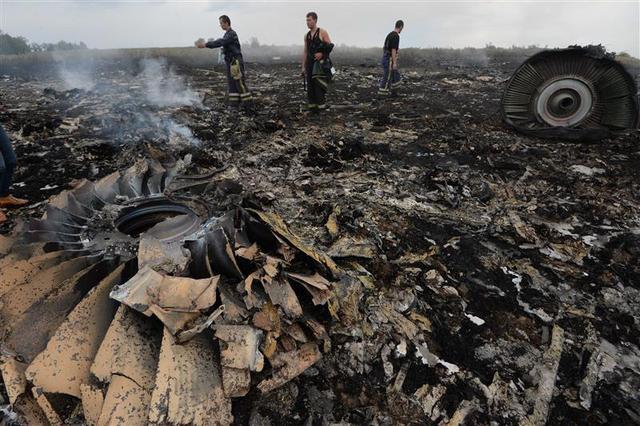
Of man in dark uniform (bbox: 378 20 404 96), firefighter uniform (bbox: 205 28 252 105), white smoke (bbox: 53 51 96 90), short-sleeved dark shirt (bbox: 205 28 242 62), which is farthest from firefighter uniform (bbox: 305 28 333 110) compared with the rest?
white smoke (bbox: 53 51 96 90)

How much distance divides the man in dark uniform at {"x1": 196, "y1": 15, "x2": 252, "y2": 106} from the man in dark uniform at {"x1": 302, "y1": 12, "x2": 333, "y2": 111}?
58.2 inches

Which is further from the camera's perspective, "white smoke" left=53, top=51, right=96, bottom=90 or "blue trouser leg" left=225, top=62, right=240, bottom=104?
"white smoke" left=53, top=51, right=96, bottom=90

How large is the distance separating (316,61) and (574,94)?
15.7 ft

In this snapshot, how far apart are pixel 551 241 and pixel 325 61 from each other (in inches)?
223

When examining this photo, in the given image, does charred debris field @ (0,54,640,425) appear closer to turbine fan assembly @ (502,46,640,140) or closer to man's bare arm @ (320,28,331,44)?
turbine fan assembly @ (502,46,640,140)

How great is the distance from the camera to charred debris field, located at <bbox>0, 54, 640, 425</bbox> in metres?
2.19

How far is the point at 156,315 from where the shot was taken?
1.85 m

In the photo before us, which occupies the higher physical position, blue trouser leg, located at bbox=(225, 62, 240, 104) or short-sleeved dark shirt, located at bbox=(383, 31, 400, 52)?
short-sleeved dark shirt, located at bbox=(383, 31, 400, 52)

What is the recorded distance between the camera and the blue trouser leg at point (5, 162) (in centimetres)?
389

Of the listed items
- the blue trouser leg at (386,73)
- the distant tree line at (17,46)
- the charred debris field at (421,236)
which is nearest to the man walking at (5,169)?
the charred debris field at (421,236)

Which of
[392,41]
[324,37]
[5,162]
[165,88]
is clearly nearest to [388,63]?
[392,41]

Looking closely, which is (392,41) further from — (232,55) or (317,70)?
(232,55)

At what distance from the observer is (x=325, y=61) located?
7.59m

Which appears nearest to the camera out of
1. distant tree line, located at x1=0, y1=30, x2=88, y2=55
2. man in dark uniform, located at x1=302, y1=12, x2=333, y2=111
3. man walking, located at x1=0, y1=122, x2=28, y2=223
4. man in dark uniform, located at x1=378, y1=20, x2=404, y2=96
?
man walking, located at x1=0, y1=122, x2=28, y2=223
